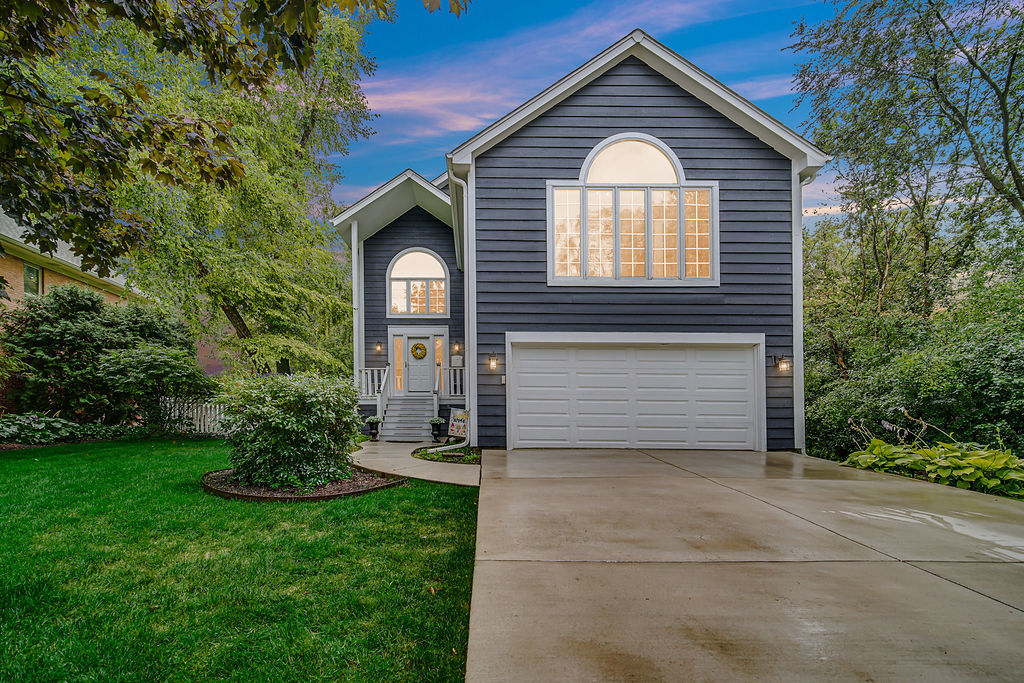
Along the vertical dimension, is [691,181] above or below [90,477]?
above

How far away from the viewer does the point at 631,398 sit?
308 inches

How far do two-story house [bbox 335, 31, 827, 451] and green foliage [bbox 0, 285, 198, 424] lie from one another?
8400 mm

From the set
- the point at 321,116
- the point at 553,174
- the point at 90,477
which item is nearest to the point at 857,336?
the point at 553,174

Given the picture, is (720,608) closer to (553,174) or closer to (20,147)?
(20,147)

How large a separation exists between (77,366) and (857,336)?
17.7m

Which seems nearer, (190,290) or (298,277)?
(190,290)

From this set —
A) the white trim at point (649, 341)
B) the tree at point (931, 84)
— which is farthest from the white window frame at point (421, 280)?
the tree at point (931, 84)

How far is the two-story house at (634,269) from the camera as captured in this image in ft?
25.5

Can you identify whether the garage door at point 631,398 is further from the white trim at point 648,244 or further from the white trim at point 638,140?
the white trim at point 638,140

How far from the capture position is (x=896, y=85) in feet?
33.9

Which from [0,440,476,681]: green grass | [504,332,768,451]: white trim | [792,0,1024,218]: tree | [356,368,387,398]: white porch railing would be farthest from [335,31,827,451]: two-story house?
[792,0,1024,218]: tree

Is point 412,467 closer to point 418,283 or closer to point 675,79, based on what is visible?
point 418,283

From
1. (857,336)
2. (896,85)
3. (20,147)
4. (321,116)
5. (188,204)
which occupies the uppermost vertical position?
(321,116)

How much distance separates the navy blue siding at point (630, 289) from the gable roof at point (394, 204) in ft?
10.0
